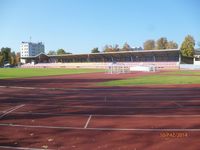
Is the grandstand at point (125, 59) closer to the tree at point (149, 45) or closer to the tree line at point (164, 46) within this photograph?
the tree line at point (164, 46)

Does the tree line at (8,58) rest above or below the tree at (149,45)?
below

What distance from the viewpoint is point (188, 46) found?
3462 inches

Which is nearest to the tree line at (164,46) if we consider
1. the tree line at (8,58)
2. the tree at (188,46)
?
the tree at (188,46)

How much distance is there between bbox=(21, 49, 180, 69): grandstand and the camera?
261ft

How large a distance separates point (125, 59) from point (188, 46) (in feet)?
63.0

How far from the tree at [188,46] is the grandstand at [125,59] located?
25.7 ft

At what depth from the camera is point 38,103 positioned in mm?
14711

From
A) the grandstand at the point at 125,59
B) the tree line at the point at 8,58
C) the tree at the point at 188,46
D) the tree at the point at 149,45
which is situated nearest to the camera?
the grandstand at the point at 125,59

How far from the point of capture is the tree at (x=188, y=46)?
3455 inches

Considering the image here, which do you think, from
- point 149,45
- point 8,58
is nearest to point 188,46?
point 149,45

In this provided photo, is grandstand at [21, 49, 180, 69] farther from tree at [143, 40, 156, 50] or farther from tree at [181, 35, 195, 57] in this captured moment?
tree at [143, 40, 156, 50]

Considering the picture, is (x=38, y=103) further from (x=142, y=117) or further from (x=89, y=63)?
(x=89, y=63)

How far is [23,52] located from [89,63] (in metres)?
113


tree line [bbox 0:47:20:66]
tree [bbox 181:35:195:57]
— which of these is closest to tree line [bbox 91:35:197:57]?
tree [bbox 181:35:195:57]
